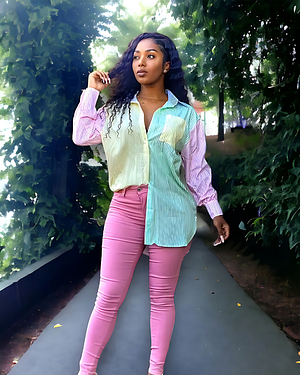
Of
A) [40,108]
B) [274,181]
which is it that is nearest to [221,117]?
[274,181]

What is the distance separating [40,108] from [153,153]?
180 cm

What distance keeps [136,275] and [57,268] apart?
0.94 m

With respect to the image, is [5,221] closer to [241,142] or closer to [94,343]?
[94,343]

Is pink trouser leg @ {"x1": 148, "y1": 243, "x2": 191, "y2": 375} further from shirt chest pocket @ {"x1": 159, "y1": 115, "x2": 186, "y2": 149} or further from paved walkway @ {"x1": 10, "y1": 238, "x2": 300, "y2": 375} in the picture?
shirt chest pocket @ {"x1": 159, "y1": 115, "x2": 186, "y2": 149}

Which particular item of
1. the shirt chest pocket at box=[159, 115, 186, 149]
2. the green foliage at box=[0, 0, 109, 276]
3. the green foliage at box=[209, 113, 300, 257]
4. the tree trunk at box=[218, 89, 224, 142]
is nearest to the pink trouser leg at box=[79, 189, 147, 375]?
the shirt chest pocket at box=[159, 115, 186, 149]

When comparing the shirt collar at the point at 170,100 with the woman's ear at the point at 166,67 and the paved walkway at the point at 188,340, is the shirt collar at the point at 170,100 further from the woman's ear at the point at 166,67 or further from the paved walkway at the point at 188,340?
the paved walkway at the point at 188,340

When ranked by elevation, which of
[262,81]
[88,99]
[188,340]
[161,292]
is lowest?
[188,340]

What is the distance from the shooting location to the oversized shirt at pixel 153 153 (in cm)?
169

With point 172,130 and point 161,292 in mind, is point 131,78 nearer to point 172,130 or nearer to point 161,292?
point 172,130

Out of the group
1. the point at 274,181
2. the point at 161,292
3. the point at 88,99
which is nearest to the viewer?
the point at 88,99

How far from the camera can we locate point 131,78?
6.16 feet

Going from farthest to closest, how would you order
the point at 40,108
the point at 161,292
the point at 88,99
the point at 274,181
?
1. the point at 274,181
2. the point at 40,108
3. the point at 161,292
4. the point at 88,99

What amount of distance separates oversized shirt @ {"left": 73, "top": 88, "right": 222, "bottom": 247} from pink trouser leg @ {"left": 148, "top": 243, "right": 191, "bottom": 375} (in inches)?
2.5

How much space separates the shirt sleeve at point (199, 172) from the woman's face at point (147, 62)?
13.4 inches
